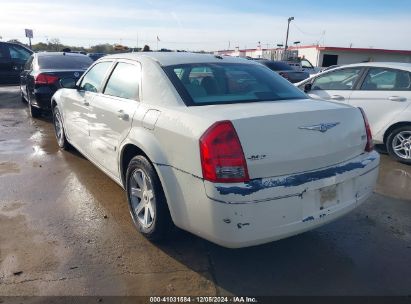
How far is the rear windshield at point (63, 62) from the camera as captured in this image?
8436mm

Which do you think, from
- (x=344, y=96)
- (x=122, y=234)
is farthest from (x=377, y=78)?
(x=122, y=234)

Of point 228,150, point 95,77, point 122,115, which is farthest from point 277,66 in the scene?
point 228,150

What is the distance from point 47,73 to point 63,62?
2.72 ft

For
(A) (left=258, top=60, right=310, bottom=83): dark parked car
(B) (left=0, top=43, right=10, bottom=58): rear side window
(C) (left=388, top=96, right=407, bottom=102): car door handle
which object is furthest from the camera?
(A) (left=258, top=60, right=310, bottom=83): dark parked car

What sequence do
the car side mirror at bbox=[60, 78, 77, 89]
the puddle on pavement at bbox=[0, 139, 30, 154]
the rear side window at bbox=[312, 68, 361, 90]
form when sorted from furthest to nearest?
the rear side window at bbox=[312, 68, 361, 90] → the puddle on pavement at bbox=[0, 139, 30, 154] → the car side mirror at bbox=[60, 78, 77, 89]

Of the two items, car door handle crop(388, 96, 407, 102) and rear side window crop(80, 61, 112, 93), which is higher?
rear side window crop(80, 61, 112, 93)

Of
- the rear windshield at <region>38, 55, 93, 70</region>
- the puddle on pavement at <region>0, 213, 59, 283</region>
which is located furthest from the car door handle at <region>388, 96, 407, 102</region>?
the rear windshield at <region>38, 55, 93, 70</region>

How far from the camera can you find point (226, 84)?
347cm

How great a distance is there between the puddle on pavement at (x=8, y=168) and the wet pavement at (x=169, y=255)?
70cm

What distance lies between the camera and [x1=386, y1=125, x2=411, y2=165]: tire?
5793mm

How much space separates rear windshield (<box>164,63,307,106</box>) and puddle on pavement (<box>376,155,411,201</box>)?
1.99 metres

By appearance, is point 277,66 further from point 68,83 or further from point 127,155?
point 127,155

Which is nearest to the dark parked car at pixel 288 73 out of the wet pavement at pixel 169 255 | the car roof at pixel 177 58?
the wet pavement at pixel 169 255

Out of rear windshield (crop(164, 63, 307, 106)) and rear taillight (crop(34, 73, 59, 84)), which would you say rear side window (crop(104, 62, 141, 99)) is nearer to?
rear windshield (crop(164, 63, 307, 106))
